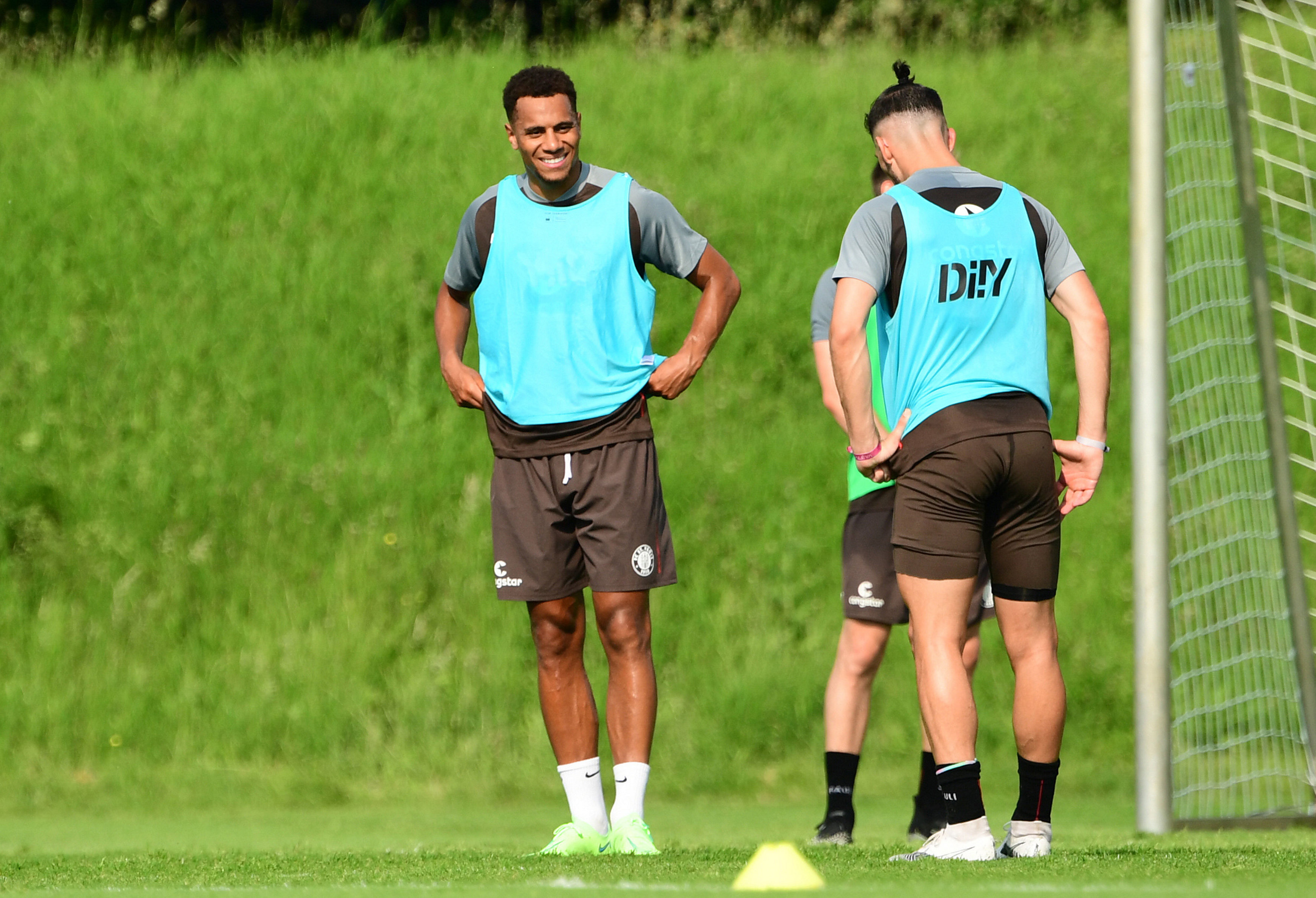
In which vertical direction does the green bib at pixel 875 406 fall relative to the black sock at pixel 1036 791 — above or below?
above

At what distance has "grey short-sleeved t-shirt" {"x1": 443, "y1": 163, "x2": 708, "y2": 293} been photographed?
15.5 feet

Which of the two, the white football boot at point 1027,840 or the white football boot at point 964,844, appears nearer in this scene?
the white football boot at point 964,844

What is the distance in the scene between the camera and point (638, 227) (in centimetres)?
472

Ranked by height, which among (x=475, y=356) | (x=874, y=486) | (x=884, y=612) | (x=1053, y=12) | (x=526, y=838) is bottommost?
(x=526, y=838)

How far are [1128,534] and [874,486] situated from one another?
4551 millimetres

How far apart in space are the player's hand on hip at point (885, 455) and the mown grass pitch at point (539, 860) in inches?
38.1

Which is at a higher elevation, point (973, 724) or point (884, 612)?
point (884, 612)

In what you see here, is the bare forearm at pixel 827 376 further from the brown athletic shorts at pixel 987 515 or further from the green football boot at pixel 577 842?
the green football boot at pixel 577 842

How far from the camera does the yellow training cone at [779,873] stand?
3.30 meters

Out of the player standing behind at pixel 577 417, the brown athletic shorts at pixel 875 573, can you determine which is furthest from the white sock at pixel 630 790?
the brown athletic shorts at pixel 875 573

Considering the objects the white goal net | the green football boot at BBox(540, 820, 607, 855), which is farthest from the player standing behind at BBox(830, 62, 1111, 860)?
the white goal net

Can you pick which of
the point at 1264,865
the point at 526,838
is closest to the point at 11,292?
the point at 526,838

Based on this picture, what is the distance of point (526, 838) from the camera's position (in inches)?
246

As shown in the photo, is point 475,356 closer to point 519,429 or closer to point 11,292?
point 11,292
